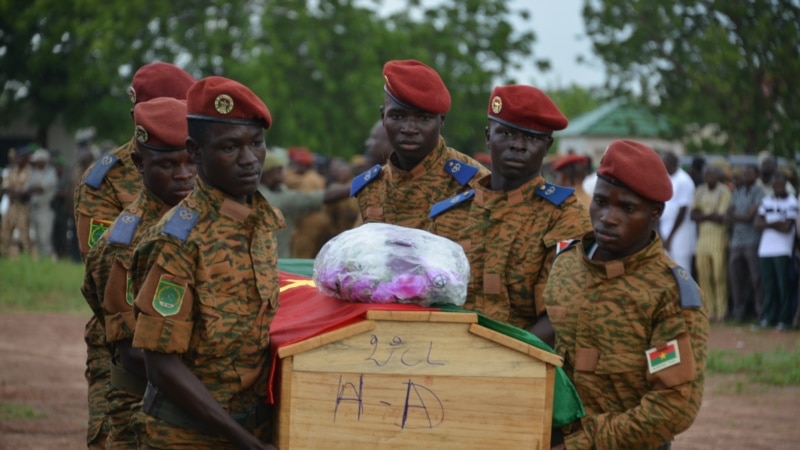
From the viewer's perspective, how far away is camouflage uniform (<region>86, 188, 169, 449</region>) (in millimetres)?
4910

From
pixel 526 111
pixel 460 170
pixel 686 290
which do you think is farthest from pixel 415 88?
pixel 686 290

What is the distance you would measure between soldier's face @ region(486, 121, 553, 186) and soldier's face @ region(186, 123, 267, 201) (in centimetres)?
161

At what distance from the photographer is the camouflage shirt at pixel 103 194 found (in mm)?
5836

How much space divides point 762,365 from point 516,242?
27.2ft

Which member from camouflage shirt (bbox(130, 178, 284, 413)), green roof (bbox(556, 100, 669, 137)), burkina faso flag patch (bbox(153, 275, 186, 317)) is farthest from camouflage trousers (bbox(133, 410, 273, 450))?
green roof (bbox(556, 100, 669, 137))

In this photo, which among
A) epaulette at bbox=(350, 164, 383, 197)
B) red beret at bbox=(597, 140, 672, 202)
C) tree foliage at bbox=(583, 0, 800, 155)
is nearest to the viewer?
red beret at bbox=(597, 140, 672, 202)

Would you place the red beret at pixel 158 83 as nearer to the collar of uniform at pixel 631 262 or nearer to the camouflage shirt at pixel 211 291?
the camouflage shirt at pixel 211 291

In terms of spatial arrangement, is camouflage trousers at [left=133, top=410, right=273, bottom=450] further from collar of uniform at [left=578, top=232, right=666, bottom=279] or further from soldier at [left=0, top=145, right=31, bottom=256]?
soldier at [left=0, top=145, right=31, bottom=256]

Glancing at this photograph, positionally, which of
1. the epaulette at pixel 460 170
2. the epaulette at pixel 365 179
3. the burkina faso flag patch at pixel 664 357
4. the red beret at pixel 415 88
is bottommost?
the burkina faso flag patch at pixel 664 357

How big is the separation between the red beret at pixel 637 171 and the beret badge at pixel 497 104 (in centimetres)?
92

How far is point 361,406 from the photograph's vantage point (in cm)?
413

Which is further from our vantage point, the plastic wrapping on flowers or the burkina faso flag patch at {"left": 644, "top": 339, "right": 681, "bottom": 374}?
the burkina faso flag patch at {"left": 644, "top": 339, "right": 681, "bottom": 374}

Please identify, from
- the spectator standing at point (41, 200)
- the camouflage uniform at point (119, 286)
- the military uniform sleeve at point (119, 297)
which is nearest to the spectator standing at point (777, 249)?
the camouflage uniform at point (119, 286)

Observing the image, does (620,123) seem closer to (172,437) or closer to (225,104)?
(225,104)
